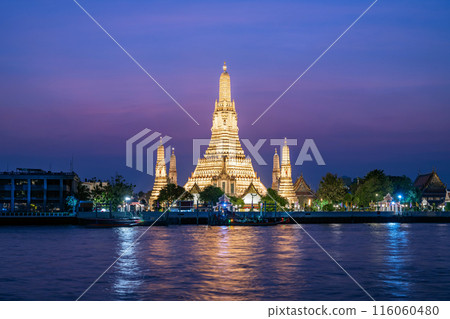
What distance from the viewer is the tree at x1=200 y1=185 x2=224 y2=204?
144250mm

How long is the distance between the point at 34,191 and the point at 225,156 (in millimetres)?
45482

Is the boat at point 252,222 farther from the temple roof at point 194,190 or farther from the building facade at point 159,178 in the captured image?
the building facade at point 159,178

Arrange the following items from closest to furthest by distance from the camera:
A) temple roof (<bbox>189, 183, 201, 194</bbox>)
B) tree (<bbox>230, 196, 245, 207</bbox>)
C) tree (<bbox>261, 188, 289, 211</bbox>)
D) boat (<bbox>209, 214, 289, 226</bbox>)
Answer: boat (<bbox>209, 214, 289, 226</bbox>)
tree (<bbox>261, 188, 289, 211</bbox>)
tree (<bbox>230, 196, 245, 207</bbox>)
temple roof (<bbox>189, 183, 201, 194</bbox>)

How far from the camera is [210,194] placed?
474 feet

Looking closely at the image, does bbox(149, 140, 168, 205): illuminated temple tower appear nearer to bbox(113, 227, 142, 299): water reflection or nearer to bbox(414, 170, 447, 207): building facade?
bbox(414, 170, 447, 207): building facade

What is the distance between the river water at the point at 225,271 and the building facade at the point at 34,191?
275ft

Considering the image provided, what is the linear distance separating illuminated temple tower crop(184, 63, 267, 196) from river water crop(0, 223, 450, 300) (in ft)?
296

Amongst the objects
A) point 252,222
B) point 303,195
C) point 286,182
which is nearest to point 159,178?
point 286,182

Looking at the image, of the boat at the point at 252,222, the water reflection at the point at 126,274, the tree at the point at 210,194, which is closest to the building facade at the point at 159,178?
the tree at the point at 210,194

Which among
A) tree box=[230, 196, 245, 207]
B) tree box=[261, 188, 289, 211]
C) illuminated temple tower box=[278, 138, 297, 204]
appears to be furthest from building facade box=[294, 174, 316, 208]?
tree box=[230, 196, 245, 207]

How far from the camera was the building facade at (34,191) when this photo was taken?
147000 mm

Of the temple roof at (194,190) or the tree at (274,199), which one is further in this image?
the temple roof at (194,190)

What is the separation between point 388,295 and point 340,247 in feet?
95.6
